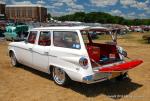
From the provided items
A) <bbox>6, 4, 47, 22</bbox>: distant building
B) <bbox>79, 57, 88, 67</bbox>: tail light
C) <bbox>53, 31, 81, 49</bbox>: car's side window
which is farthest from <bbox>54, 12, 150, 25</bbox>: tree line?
<bbox>79, 57, 88, 67</bbox>: tail light

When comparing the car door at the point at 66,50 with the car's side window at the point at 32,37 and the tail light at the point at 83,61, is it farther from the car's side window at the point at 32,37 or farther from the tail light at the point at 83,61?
the car's side window at the point at 32,37

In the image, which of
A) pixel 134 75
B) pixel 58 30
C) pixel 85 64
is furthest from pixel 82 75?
pixel 134 75

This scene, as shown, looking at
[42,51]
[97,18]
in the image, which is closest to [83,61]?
[42,51]

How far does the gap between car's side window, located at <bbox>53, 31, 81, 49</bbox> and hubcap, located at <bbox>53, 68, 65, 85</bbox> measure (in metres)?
0.75

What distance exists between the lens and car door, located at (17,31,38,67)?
8.81 m

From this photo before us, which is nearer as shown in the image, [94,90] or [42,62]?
[94,90]

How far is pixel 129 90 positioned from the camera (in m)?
7.28

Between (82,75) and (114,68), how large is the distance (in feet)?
2.97

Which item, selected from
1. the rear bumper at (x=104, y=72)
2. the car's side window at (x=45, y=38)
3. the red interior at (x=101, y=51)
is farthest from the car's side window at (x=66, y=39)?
the rear bumper at (x=104, y=72)

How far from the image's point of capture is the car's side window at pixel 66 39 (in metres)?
6.96

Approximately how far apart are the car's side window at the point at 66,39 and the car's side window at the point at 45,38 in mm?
320

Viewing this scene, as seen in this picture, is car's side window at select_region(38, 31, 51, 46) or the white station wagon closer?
the white station wagon

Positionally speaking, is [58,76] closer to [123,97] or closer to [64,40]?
[64,40]

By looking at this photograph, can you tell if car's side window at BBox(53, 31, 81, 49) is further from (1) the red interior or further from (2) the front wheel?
(2) the front wheel
